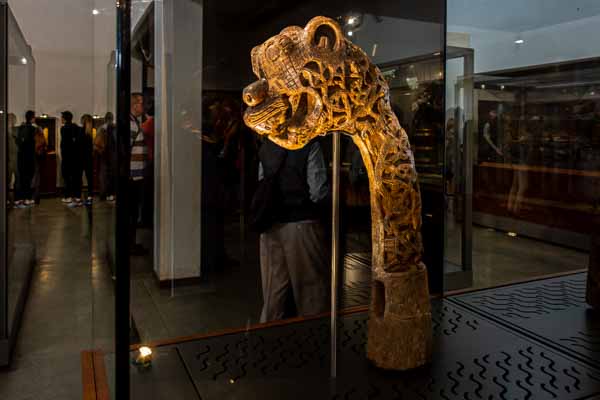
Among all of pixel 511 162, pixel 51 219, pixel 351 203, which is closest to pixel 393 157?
pixel 351 203

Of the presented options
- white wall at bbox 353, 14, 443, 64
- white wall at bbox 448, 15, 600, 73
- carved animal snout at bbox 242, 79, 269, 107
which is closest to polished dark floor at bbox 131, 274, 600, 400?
carved animal snout at bbox 242, 79, 269, 107

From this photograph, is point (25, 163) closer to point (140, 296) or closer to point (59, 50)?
point (59, 50)

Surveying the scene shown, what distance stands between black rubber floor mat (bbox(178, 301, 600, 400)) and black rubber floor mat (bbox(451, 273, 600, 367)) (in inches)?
2.7

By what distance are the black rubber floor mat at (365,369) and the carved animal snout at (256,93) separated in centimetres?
43

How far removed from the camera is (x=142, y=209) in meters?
0.71

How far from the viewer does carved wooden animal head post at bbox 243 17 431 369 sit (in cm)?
76

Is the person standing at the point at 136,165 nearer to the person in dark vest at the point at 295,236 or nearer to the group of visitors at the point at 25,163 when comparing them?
the person in dark vest at the point at 295,236

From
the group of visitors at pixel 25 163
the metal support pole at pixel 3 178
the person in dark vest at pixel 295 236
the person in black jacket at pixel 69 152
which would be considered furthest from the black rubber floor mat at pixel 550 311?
the person in black jacket at pixel 69 152

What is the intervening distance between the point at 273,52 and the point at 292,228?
0.48 meters

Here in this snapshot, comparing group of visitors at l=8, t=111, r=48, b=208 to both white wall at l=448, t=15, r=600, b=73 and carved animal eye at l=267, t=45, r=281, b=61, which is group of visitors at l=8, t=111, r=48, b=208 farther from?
carved animal eye at l=267, t=45, r=281, b=61

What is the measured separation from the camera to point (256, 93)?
0.74 meters

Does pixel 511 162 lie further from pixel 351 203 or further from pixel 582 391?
pixel 582 391

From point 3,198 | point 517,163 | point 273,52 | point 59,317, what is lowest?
point 59,317

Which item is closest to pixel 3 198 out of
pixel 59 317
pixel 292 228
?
pixel 59 317
